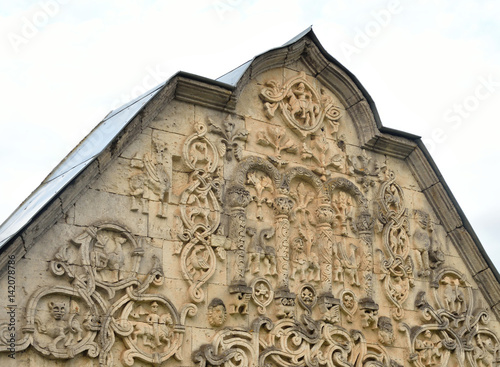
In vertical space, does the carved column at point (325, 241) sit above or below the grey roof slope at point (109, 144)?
below

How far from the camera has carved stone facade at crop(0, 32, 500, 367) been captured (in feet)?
30.4

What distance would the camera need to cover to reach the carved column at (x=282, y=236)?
1069 cm

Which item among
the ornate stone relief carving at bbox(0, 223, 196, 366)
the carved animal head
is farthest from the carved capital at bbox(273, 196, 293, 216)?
the carved animal head

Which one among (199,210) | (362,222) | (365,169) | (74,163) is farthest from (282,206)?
(74,163)

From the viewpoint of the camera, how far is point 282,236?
1086 centimetres

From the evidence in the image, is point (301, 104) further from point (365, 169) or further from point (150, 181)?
→ point (150, 181)

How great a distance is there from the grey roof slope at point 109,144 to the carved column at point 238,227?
1.21 metres


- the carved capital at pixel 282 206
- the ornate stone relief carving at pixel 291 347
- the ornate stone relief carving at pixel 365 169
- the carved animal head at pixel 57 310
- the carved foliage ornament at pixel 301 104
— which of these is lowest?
the ornate stone relief carving at pixel 291 347

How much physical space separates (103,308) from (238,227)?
6.43 feet

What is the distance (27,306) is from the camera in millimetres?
8781

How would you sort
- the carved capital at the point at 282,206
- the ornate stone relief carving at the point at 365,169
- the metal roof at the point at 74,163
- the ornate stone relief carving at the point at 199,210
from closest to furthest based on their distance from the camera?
the metal roof at the point at 74,163
the ornate stone relief carving at the point at 199,210
the carved capital at the point at 282,206
the ornate stone relief carving at the point at 365,169

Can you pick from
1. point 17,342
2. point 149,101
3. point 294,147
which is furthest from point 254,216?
point 17,342

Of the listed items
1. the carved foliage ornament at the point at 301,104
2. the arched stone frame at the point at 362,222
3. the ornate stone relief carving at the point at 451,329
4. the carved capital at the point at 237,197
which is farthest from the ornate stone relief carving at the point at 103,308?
the ornate stone relief carving at the point at 451,329

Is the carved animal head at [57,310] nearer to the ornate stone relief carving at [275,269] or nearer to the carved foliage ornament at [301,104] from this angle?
the ornate stone relief carving at [275,269]
